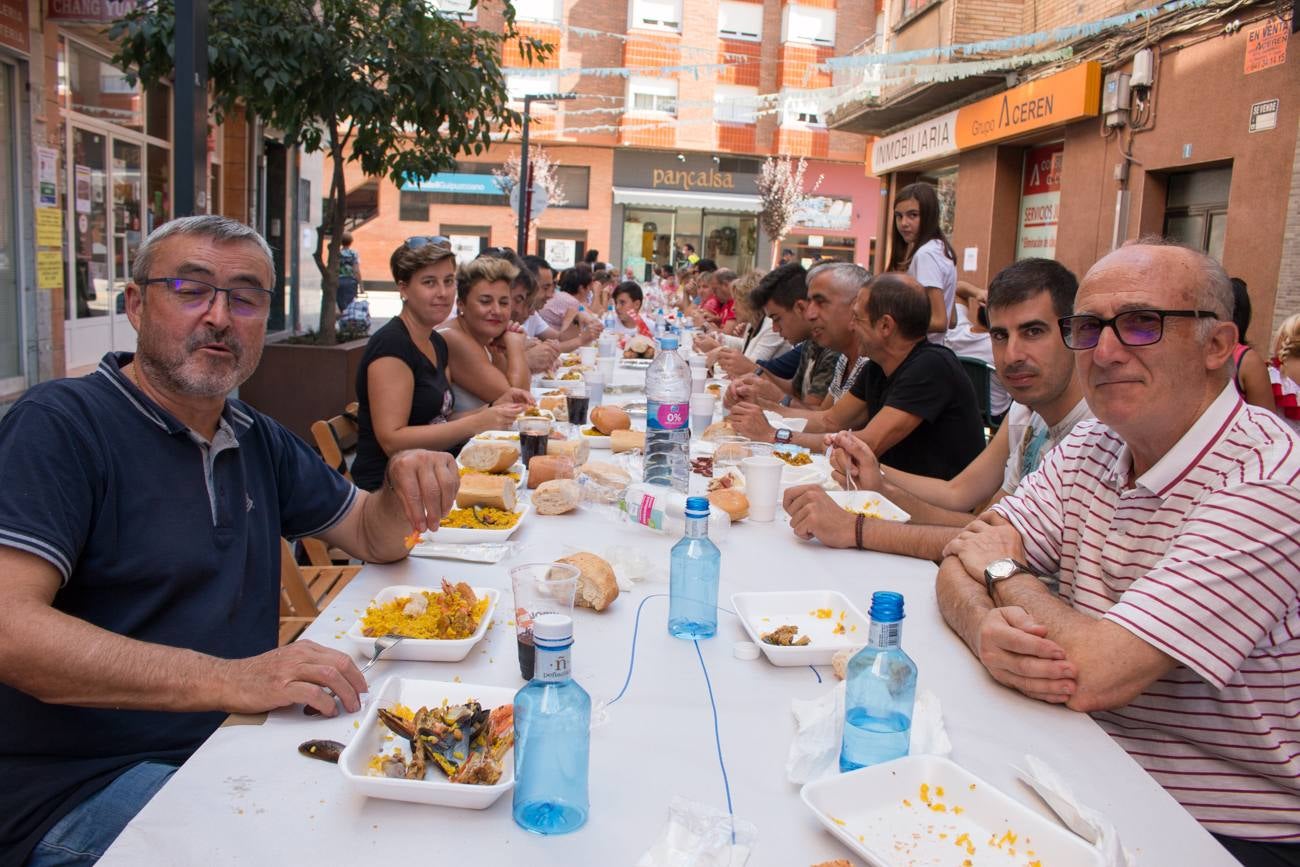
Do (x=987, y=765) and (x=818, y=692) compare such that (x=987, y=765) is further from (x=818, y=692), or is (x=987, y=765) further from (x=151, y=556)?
(x=151, y=556)

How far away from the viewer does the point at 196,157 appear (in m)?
4.27

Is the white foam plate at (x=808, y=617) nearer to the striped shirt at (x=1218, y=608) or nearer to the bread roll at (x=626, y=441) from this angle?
the striped shirt at (x=1218, y=608)

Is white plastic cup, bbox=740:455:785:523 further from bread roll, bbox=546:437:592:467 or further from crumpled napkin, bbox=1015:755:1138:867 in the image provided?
crumpled napkin, bbox=1015:755:1138:867

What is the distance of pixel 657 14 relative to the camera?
2958 centimetres

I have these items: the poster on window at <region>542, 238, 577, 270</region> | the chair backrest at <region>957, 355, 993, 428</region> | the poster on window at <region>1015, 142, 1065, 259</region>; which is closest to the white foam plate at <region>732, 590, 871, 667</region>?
the chair backrest at <region>957, 355, 993, 428</region>

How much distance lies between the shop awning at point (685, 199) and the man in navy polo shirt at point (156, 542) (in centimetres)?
2907

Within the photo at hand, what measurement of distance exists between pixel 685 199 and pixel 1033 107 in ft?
61.8

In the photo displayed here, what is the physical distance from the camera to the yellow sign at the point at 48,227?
28.5 feet

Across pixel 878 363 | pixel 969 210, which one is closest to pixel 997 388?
pixel 878 363

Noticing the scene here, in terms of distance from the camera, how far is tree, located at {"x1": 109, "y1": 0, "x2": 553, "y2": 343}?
24.5 ft

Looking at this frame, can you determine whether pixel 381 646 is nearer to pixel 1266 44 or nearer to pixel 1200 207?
pixel 1266 44

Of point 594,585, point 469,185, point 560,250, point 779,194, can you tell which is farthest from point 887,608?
point 469,185

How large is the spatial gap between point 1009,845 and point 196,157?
4147 mm

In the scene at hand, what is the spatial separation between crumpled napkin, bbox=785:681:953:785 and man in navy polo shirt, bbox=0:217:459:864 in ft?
2.68
